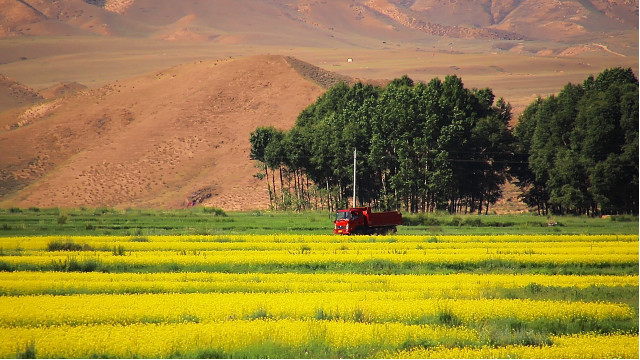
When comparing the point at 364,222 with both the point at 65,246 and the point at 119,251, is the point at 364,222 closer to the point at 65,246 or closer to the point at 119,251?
the point at 119,251

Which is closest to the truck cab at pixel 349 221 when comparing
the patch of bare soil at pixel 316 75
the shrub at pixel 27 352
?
the shrub at pixel 27 352

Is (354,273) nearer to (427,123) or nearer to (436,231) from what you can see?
(436,231)

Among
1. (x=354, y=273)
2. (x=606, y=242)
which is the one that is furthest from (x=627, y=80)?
(x=354, y=273)

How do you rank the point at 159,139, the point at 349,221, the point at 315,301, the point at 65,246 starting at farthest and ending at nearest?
1. the point at 159,139
2. the point at 349,221
3. the point at 65,246
4. the point at 315,301

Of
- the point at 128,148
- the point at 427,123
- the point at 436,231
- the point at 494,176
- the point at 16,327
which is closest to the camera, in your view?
the point at 16,327

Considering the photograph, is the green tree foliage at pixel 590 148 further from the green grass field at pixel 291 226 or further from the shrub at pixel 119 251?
the shrub at pixel 119 251

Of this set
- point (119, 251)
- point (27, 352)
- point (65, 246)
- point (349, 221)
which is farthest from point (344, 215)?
point (27, 352)
